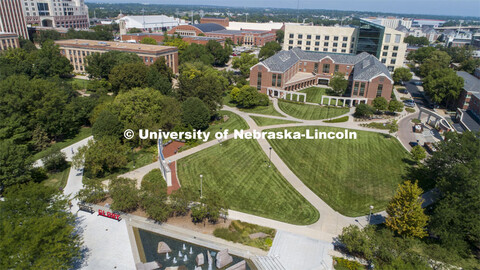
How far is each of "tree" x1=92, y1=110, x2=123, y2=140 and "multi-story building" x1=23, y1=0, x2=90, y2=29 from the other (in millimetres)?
146947

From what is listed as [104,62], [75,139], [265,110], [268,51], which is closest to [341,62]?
[268,51]

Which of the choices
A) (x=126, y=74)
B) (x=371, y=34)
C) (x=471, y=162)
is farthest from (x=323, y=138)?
(x=371, y=34)

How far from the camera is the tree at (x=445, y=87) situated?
67.4 meters

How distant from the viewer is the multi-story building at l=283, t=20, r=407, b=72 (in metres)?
96.3

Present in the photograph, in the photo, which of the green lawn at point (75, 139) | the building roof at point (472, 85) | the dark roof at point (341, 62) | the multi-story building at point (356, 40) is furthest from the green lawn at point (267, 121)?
the multi-story building at point (356, 40)

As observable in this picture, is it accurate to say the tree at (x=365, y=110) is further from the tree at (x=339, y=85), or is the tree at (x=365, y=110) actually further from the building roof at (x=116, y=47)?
the building roof at (x=116, y=47)

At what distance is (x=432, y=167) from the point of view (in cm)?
3725

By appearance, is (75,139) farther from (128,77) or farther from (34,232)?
(34,232)

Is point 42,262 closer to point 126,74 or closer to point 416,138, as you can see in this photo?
point 126,74

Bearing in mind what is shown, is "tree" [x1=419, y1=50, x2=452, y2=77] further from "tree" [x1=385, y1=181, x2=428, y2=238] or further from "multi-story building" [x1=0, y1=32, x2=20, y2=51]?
"multi-story building" [x1=0, y1=32, x2=20, y2=51]

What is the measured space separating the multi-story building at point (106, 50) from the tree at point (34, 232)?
220 feet

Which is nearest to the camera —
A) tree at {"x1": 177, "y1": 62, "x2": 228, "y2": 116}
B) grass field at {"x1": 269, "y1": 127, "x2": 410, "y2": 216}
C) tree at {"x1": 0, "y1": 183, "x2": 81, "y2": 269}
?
tree at {"x1": 0, "y1": 183, "x2": 81, "y2": 269}

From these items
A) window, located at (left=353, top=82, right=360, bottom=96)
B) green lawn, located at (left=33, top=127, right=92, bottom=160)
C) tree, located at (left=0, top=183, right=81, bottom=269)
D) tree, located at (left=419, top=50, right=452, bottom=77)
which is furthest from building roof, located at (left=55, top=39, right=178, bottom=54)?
tree, located at (left=419, top=50, right=452, bottom=77)

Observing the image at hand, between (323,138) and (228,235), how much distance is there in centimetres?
3033
